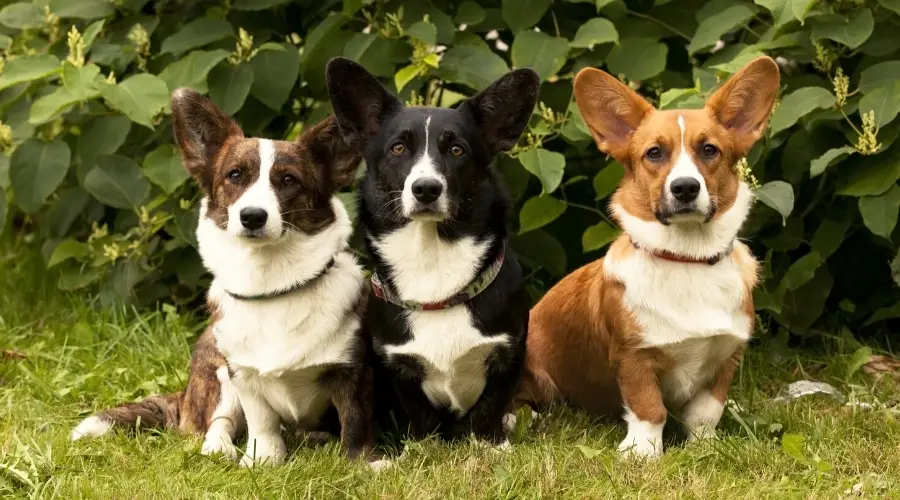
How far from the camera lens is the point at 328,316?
3.83 meters

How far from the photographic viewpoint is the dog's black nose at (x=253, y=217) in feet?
11.9

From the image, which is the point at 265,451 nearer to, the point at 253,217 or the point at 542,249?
the point at 253,217

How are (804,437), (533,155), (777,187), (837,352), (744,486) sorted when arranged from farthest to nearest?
(837,352) < (533,155) < (777,187) < (804,437) < (744,486)

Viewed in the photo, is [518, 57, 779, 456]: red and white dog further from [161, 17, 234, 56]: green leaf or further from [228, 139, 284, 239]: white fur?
[161, 17, 234, 56]: green leaf

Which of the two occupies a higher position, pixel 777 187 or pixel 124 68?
pixel 777 187

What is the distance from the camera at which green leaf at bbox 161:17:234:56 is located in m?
4.82

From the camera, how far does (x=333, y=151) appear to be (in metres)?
3.96

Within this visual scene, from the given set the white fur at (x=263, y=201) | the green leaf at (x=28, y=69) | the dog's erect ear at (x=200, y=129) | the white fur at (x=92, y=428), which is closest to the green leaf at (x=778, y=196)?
the white fur at (x=263, y=201)

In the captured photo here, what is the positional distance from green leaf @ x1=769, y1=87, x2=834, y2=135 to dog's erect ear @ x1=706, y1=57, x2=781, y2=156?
1.69 ft

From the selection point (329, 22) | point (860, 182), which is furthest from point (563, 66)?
→ point (860, 182)

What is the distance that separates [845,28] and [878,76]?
9.4 inches

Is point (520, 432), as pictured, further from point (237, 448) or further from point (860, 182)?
point (860, 182)

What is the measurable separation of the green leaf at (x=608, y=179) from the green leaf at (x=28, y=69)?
7.31 feet

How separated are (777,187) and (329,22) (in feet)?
6.28
